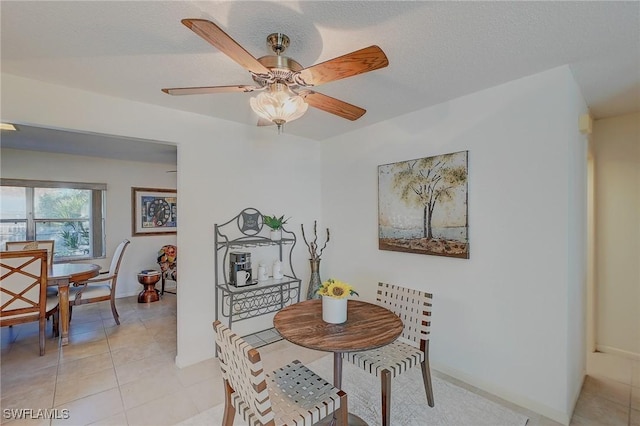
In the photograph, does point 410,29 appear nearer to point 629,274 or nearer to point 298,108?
point 298,108

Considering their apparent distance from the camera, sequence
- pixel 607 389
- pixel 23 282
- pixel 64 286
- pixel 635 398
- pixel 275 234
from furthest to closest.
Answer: pixel 275 234, pixel 64 286, pixel 23 282, pixel 607 389, pixel 635 398

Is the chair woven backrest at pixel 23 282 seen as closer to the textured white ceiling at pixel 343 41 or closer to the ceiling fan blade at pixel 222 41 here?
the textured white ceiling at pixel 343 41

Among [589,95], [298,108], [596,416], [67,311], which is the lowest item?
[596,416]

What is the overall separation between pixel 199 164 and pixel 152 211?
130 inches

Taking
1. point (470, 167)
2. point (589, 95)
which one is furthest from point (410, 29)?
point (589, 95)

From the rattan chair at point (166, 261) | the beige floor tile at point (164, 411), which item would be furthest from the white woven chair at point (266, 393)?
the rattan chair at point (166, 261)

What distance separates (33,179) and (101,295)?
2.38 m

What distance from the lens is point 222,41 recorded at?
1126mm

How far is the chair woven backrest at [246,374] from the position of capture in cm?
121

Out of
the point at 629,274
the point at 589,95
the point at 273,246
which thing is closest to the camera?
the point at 589,95

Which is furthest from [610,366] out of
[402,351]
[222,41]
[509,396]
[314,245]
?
[222,41]

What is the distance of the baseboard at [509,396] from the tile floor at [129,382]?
4cm

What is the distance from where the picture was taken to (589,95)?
92.4 inches

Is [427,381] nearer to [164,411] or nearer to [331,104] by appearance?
[164,411]
